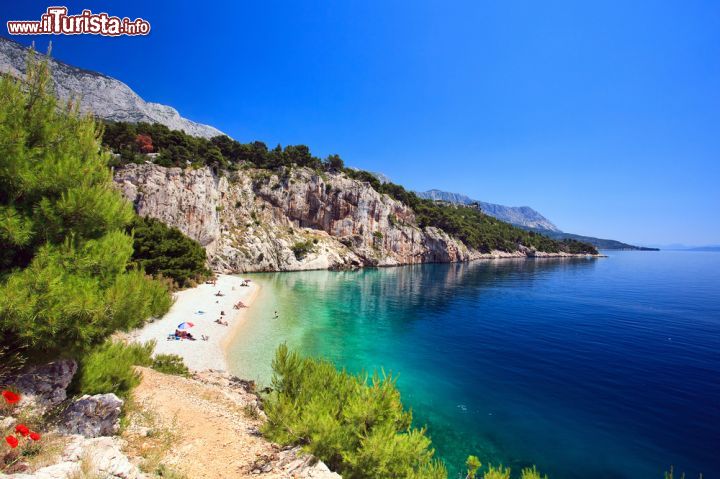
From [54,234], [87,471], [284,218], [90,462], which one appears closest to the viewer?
[87,471]

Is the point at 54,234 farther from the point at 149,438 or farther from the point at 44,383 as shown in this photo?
the point at 149,438

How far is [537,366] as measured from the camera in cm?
2206

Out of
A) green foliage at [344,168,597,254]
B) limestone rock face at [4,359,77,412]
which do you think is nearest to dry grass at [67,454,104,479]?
limestone rock face at [4,359,77,412]

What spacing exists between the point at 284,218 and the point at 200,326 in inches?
2280

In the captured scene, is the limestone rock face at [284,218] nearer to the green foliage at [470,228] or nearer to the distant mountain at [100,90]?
the green foliage at [470,228]

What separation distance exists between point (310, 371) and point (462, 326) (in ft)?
83.6

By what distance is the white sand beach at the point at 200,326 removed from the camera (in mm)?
19328

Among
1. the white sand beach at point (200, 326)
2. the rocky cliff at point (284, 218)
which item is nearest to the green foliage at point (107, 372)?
the white sand beach at point (200, 326)

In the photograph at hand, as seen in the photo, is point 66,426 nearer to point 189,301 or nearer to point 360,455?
point 360,455

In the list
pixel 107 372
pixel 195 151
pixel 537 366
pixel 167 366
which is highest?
pixel 195 151

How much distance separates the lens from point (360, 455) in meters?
7.39

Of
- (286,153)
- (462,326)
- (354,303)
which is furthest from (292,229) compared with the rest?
(462,326)

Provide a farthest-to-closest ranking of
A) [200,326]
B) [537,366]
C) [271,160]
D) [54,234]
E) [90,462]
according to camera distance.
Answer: [271,160], [200,326], [537,366], [54,234], [90,462]

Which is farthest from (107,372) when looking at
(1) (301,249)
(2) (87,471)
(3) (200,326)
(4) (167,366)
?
(1) (301,249)
